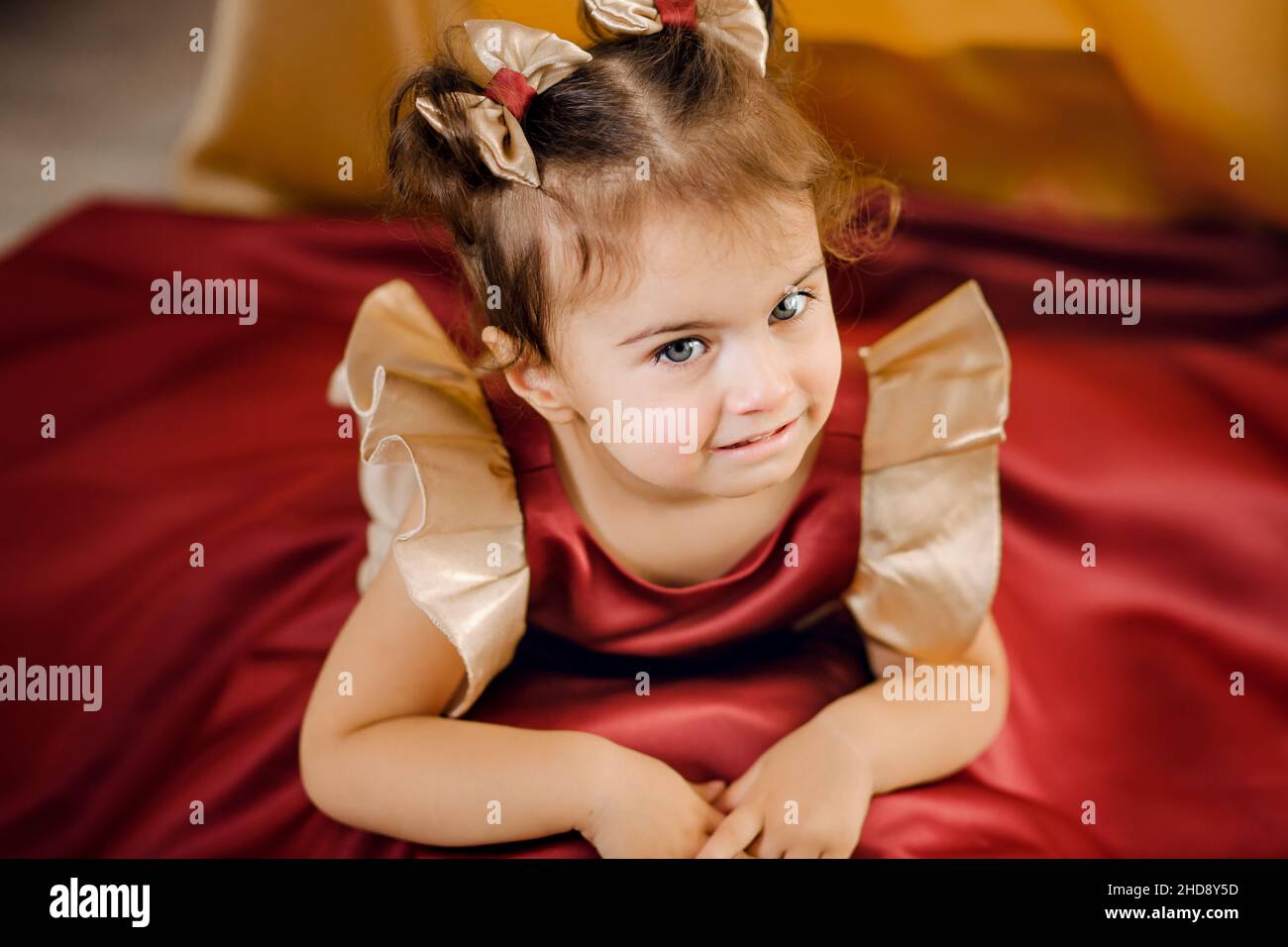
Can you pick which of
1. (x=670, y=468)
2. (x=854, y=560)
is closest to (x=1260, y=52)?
(x=854, y=560)

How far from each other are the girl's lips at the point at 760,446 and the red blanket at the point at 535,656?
205 mm

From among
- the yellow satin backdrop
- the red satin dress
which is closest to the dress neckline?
the red satin dress

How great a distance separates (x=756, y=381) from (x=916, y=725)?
0.89 feet

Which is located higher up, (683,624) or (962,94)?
(962,94)

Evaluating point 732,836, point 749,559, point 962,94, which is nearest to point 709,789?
point 732,836

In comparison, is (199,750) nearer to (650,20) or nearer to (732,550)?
(732,550)

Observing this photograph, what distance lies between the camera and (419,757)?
0.79 metres

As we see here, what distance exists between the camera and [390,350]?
0.90 m

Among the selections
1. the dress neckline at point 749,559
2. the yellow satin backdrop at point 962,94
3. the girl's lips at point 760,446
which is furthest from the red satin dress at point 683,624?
the yellow satin backdrop at point 962,94

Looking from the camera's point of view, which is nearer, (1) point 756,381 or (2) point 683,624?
(1) point 756,381

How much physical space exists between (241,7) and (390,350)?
2.05 feet

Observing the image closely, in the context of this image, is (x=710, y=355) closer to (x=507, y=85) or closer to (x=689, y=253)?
(x=689, y=253)

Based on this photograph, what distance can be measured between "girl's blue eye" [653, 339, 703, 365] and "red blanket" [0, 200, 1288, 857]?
26 centimetres

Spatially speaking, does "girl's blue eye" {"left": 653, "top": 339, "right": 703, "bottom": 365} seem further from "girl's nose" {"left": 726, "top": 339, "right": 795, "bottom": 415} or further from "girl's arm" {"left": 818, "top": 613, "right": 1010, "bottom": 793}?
"girl's arm" {"left": 818, "top": 613, "right": 1010, "bottom": 793}
